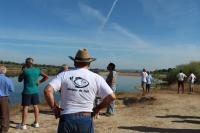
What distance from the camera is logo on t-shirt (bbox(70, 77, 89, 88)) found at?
511 cm

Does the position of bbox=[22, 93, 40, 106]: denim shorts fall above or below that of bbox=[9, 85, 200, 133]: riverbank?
above

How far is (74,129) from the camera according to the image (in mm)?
5133

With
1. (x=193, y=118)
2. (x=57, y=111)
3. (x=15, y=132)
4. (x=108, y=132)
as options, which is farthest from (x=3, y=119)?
(x=193, y=118)

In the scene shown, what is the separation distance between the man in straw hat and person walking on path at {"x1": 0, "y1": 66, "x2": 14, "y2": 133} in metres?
4.79

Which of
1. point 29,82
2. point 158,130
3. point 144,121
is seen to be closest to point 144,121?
point 144,121

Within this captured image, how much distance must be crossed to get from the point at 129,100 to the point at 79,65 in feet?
55.6

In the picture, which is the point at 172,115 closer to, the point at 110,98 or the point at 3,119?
the point at 3,119

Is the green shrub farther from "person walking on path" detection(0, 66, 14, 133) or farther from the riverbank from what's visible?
"person walking on path" detection(0, 66, 14, 133)

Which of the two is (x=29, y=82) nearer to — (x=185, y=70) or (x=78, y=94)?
(x=78, y=94)

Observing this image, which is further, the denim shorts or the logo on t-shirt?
the denim shorts

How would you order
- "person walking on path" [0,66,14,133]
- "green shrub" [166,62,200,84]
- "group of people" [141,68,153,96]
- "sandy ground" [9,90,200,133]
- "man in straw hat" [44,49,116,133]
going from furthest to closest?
"green shrub" [166,62,200,84], "group of people" [141,68,153,96], "sandy ground" [9,90,200,133], "person walking on path" [0,66,14,133], "man in straw hat" [44,49,116,133]

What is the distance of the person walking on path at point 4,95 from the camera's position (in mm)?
9672

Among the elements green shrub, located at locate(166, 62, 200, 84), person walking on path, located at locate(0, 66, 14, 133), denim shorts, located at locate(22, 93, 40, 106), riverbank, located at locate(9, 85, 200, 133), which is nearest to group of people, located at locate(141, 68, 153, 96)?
riverbank, located at locate(9, 85, 200, 133)

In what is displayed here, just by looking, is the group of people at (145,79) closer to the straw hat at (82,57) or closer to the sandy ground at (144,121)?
the sandy ground at (144,121)
